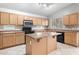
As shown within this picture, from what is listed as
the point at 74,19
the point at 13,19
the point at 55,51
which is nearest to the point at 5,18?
the point at 13,19

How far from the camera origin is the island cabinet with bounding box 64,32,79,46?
542cm

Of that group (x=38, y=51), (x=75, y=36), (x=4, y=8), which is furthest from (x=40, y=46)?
(x=4, y=8)

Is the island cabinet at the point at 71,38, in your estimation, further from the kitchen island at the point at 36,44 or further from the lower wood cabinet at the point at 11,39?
the lower wood cabinet at the point at 11,39

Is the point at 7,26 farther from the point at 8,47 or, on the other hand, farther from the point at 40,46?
the point at 40,46

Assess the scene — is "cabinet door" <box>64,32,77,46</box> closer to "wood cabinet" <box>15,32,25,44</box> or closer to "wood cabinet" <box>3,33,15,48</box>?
"wood cabinet" <box>15,32,25,44</box>

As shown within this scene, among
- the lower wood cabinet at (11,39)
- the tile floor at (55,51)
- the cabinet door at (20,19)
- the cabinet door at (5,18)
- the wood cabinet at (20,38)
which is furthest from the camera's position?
the cabinet door at (20,19)

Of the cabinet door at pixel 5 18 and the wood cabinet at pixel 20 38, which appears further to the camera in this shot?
the wood cabinet at pixel 20 38

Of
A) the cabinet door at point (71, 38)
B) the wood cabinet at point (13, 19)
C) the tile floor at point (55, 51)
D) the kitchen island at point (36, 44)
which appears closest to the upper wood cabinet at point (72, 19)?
the cabinet door at point (71, 38)

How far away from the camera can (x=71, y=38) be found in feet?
18.9

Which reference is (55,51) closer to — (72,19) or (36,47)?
(36,47)

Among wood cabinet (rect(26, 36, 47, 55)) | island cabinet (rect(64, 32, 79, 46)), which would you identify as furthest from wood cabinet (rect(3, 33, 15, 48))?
island cabinet (rect(64, 32, 79, 46))

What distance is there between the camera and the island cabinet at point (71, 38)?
5.42 m

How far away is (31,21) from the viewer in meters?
7.07

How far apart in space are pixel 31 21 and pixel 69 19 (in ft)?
8.88
